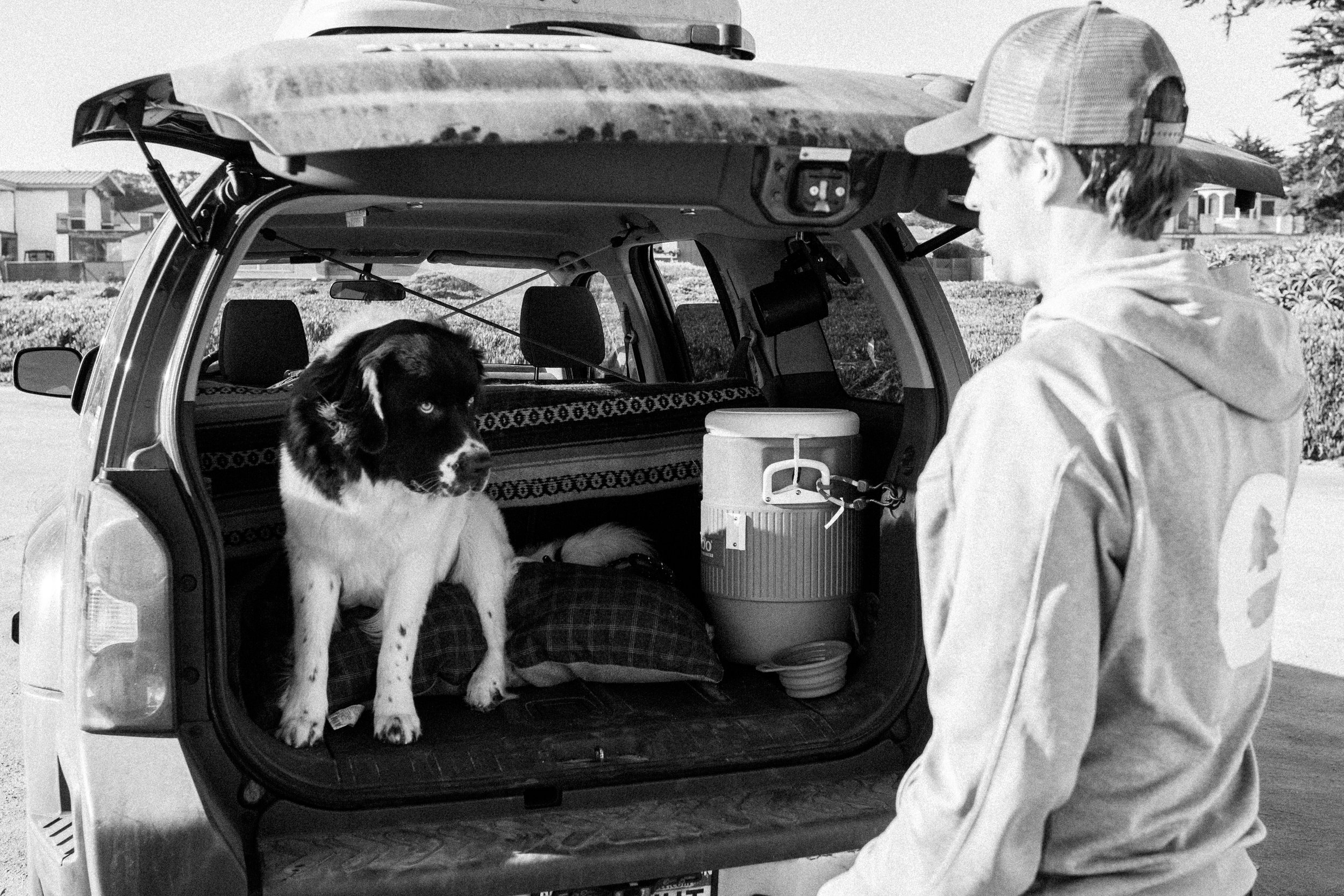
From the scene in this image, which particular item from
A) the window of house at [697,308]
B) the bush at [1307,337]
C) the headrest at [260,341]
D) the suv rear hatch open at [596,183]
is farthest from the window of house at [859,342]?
the bush at [1307,337]

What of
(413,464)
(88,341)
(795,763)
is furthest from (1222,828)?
(88,341)

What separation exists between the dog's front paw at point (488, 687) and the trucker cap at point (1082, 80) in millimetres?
2474

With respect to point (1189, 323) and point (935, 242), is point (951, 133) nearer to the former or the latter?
point (1189, 323)

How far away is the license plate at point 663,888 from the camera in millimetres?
2533

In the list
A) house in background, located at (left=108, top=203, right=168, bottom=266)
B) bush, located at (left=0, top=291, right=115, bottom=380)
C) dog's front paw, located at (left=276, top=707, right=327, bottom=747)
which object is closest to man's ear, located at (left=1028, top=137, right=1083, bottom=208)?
house in background, located at (left=108, top=203, right=168, bottom=266)

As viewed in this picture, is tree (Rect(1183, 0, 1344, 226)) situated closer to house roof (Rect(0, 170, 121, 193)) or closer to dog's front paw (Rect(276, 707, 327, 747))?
dog's front paw (Rect(276, 707, 327, 747))

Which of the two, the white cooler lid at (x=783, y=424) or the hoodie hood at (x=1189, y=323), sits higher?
the hoodie hood at (x=1189, y=323)

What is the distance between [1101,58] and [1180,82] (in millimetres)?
102

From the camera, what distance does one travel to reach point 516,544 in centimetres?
441

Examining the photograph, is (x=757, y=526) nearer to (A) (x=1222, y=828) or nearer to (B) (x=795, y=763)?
(B) (x=795, y=763)

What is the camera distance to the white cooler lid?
3.49 meters

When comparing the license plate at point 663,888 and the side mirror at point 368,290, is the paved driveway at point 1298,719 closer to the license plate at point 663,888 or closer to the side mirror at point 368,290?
the license plate at point 663,888

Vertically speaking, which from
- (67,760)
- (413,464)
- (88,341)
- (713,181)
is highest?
(713,181)

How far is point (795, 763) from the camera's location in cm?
301
